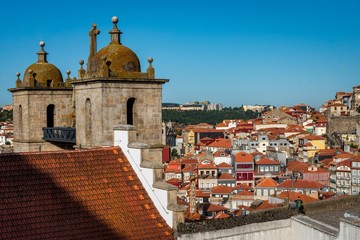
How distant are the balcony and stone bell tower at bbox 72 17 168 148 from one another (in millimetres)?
1787

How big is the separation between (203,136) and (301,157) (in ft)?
123

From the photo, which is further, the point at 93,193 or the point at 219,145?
the point at 219,145

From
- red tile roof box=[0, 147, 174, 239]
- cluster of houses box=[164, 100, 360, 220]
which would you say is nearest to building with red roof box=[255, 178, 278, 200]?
cluster of houses box=[164, 100, 360, 220]

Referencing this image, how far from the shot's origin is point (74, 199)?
9.13 metres

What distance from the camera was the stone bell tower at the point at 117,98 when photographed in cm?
1517

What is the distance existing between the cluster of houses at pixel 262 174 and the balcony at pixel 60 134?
34.7 feet

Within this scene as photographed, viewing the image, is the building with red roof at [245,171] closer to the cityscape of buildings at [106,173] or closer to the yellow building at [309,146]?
the yellow building at [309,146]

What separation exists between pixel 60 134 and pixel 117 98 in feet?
15.3

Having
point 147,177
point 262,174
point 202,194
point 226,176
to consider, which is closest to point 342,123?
point 262,174

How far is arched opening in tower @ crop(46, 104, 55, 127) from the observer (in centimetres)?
2122

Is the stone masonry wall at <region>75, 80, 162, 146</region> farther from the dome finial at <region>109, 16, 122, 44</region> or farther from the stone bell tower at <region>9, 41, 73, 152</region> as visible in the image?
the stone bell tower at <region>9, 41, 73, 152</region>

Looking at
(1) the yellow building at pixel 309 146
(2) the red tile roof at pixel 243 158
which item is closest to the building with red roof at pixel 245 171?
(2) the red tile roof at pixel 243 158

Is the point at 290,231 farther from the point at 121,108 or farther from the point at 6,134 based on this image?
the point at 6,134

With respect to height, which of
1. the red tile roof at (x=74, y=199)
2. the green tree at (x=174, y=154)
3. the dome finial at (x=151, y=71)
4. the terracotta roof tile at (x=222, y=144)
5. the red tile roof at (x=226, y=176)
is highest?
the dome finial at (x=151, y=71)
